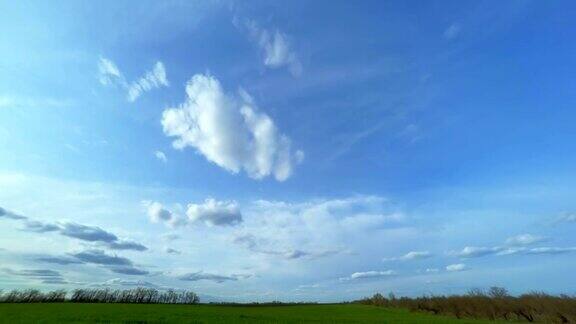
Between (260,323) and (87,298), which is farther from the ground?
(87,298)

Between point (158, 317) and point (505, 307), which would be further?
point (505, 307)

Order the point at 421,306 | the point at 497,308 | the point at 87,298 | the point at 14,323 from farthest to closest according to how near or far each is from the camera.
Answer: the point at 87,298, the point at 421,306, the point at 497,308, the point at 14,323

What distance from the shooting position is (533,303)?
145ft

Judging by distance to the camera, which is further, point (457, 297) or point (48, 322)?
point (457, 297)

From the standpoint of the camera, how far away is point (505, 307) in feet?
157

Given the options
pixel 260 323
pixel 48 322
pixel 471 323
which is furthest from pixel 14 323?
pixel 471 323

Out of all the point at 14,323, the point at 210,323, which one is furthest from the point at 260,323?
the point at 14,323

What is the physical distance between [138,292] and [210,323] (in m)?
71.0

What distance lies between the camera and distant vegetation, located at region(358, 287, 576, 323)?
131ft

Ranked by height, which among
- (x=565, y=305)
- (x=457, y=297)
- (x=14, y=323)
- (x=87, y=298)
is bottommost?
(x=14, y=323)

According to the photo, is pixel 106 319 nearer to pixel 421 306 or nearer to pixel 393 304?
pixel 421 306

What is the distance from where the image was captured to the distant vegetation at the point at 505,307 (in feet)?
131

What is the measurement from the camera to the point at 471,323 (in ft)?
124

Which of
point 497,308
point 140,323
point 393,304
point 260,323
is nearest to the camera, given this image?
point 140,323
